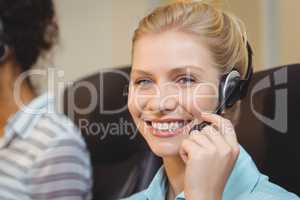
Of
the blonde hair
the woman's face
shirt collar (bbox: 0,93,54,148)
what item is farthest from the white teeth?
shirt collar (bbox: 0,93,54,148)

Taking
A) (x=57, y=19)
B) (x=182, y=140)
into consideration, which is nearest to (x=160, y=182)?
(x=182, y=140)

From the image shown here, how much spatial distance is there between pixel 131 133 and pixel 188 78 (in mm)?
307

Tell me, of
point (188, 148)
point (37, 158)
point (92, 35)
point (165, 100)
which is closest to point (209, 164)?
point (188, 148)

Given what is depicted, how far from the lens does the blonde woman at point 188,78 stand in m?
0.83

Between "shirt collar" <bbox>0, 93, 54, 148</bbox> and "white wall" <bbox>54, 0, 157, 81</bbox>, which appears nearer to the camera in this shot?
"shirt collar" <bbox>0, 93, 54, 148</bbox>

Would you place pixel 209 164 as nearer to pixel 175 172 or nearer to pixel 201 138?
pixel 201 138

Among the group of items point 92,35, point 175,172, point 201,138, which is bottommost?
point 175,172

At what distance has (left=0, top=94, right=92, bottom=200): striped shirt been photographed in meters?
0.91

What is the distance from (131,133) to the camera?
3.64 feet

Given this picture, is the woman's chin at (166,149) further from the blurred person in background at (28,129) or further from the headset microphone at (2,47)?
the headset microphone at (2,47)

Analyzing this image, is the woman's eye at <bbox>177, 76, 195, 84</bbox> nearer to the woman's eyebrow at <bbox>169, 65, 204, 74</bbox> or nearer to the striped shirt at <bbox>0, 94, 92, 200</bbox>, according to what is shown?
the woman's eyebrow at <bbox>169, 65, 204, 74</bbox>

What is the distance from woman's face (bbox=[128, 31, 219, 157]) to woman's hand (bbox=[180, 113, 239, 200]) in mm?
72

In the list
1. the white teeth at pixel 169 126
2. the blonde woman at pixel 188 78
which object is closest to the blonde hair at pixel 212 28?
the blonde woman at pixel 188 78

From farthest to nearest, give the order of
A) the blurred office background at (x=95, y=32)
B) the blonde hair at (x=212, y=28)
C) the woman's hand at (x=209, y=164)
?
the blurred office background at (x=95, y=32) → the blonde hair at (x=212, y=28) → the woman's hand at (x=209, y=164)
